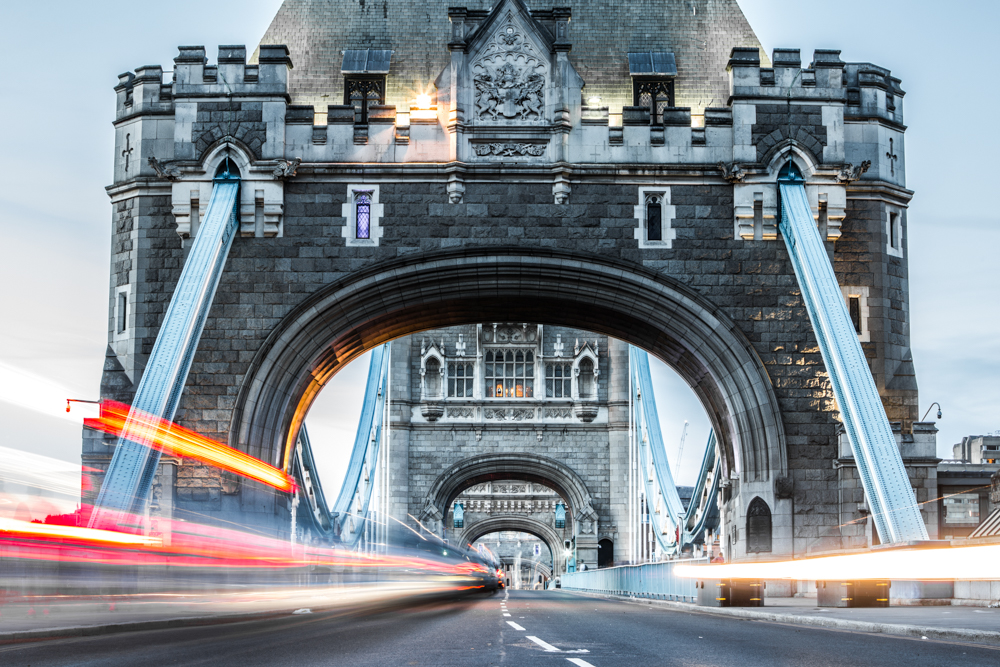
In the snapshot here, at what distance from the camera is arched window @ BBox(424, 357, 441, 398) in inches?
1924

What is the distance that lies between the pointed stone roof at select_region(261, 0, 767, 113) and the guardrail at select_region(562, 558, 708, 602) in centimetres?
910

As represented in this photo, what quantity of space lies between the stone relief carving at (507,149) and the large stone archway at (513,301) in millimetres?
1752

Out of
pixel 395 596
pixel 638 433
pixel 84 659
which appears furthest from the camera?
pixel 638 433

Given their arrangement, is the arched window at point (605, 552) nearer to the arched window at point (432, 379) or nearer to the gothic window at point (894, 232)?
the arched window at point (432, 379)

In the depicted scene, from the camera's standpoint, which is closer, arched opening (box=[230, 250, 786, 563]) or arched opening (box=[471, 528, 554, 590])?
arched opening (box=[230, 250, 786, 563])

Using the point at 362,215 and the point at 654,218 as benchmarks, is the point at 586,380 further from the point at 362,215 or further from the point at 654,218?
the point at 362,215

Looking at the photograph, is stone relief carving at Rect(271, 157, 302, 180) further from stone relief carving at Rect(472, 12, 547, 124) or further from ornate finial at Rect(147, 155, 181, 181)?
stone relief carving at Rect(472, 12, 547, 124)

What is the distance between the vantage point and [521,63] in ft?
71.6

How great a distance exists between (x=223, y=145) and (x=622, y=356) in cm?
2899

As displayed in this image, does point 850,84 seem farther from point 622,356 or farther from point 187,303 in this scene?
point 622,356

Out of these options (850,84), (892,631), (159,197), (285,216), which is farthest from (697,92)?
(892,631)

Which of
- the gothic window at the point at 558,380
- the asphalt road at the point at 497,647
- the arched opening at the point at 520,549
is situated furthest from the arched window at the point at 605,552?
the arched opening at the point at 520,549

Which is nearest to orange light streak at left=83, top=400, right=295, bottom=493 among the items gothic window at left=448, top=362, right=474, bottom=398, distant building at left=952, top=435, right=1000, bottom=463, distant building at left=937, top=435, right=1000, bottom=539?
distant building at left=937, top=435, right=1000, bottom=539

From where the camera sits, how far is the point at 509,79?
71.4ft
